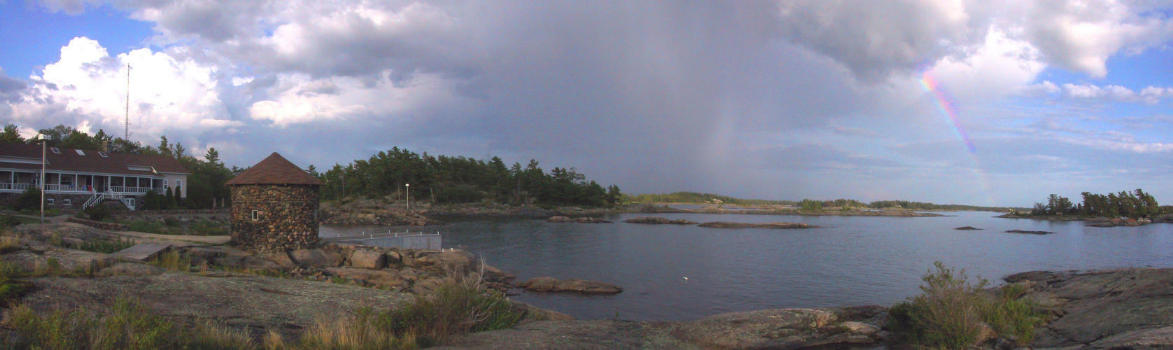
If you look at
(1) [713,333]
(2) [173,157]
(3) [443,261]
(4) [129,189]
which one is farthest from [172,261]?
(2) [173,157]

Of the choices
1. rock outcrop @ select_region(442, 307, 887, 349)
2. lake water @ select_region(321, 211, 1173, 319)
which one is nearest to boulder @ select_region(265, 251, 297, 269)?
lake water @ select_region(321, 211, 1173, 319)

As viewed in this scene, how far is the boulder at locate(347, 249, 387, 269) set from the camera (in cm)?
2470

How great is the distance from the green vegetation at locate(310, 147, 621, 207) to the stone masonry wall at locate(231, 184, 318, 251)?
75995 mm

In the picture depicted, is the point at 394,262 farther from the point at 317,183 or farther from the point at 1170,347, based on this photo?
the point at 1170,347

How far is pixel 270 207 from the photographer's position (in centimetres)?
2417

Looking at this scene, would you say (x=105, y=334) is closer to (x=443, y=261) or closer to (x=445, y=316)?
(x=445, y=316)

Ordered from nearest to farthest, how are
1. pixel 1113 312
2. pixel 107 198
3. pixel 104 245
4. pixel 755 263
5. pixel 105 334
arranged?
1. pixel 105 334
2. pixel 1113 312
3. pixel 104 245
4. pixel 755 263
5. pixel 107 198

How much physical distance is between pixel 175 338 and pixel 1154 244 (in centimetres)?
7189

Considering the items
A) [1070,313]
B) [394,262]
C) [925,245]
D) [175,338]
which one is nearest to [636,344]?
[175,338]

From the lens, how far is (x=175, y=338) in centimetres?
Result: 812

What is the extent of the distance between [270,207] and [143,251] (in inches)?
230

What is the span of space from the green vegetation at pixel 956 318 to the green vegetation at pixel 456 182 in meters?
93.9

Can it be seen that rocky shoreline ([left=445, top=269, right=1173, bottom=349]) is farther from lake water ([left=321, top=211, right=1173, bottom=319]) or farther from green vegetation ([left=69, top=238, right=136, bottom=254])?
green vegetation ([left=69, top=238, right=136, bottom=254])

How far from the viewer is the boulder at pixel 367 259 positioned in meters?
24.7
